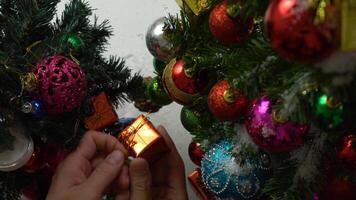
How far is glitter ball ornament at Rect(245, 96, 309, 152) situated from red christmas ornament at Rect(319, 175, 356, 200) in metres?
0.12

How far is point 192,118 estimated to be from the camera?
2.30ft

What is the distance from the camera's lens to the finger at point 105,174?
623 mm

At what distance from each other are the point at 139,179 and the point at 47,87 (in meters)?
0.21

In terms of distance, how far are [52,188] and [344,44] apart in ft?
1.62

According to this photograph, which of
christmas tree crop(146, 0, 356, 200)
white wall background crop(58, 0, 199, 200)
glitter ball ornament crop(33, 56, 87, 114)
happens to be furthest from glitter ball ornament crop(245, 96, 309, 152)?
white wall background crop(58, 0, 199, 200)

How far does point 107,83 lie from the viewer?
0.72m

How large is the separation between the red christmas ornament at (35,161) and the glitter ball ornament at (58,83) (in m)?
0.09

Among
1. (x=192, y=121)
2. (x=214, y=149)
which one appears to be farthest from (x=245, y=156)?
(x=192, y=121)

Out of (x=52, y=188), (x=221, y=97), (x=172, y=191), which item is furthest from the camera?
(x=172, y=191)

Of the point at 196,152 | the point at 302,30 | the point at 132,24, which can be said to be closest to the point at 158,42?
the point at 196,152

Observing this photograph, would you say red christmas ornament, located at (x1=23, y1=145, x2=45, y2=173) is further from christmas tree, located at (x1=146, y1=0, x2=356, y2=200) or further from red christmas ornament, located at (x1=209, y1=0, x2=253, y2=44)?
red christmas ornament, located at (x1=209, y1=0, x2=253, y2=44)

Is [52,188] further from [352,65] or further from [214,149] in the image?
[352,65]

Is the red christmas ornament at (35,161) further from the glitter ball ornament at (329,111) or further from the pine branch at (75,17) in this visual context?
the glitter ball ornament at (329,111)

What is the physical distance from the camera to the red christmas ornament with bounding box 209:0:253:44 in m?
0.49
